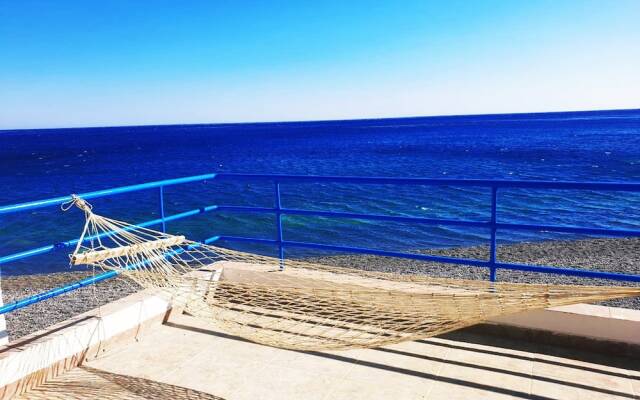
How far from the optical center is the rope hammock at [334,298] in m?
2.48

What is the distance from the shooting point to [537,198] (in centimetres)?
1862

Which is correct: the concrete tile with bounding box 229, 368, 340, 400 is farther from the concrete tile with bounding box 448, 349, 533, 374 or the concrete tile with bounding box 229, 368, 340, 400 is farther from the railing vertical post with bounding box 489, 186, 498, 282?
the railing vertical post with bounding box 489, 186, 498, 282

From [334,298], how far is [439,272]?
20.0 ft

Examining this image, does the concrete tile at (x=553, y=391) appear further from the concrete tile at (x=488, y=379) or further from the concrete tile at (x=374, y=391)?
the concrete tile at (x=374, y=391)

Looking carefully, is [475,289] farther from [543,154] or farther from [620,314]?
[543,154]

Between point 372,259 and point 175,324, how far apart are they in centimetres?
651

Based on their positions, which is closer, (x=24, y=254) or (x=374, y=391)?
(x=374, y=391)

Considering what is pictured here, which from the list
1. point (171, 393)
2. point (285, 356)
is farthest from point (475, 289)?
point (171, 393)

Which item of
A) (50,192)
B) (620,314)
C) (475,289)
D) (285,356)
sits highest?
(475,289)

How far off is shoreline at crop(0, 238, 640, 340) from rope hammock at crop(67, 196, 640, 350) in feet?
11.4

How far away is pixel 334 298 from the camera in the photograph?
2828 millimetres

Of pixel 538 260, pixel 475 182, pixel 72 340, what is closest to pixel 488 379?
pixel 475 182

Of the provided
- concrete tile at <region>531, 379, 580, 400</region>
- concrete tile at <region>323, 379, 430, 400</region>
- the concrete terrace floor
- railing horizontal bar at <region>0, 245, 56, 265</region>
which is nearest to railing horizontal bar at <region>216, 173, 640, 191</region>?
the concrete terrace floor

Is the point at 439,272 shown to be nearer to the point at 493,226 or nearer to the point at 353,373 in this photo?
the point at 493,226
